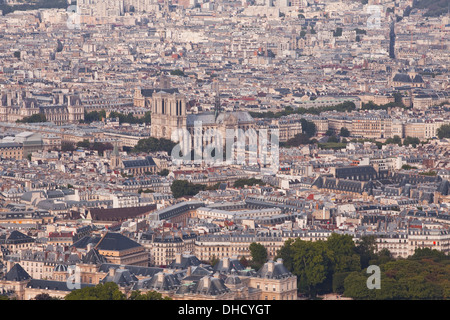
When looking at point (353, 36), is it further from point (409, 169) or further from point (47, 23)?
point (409, 169)

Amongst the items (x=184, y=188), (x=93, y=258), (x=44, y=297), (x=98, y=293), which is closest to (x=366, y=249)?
(x=93, y=258)

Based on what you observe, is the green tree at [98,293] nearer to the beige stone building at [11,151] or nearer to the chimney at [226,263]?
the chimney at [226,263]

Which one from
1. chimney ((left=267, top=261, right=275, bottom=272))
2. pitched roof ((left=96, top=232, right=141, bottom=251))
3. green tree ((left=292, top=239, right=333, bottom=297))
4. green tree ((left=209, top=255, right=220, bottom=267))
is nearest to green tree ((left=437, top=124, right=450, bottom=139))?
green tree ((left=209, top=255, right=220, bottom=267))

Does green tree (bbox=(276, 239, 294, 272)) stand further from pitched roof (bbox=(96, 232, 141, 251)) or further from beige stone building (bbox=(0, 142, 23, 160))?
beige stone building (bbox=(0, 142, 23, 160))

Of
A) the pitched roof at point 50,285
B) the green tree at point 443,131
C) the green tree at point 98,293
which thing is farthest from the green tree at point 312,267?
the green tree at point 443,131
